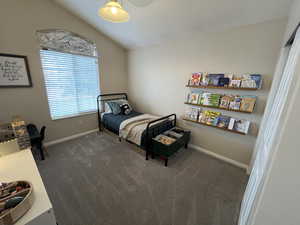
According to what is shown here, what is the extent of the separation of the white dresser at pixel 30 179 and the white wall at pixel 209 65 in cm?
253

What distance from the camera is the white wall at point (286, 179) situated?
51 centimetres

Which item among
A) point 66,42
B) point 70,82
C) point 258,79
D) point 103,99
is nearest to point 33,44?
point 66,42

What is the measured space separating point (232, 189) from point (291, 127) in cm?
170

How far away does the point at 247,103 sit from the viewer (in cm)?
193

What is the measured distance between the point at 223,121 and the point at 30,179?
2565mm

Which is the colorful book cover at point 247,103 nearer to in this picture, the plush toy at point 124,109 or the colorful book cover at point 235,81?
the colorful book cover at point 235,81

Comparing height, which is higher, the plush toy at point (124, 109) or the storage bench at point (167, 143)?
the plush toy at point (124, 109)

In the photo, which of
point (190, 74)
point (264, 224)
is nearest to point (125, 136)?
point (190, 74)

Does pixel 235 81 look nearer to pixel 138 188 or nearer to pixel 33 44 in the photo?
pixel 138 188

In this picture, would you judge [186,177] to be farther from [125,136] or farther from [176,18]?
[176,18]

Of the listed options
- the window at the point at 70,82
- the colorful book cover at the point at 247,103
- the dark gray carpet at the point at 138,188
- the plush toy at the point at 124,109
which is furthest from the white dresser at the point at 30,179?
the colorful book cover at the point at 247,103

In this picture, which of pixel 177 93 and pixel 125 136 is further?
pixel 177 93

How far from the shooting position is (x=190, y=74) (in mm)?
2586

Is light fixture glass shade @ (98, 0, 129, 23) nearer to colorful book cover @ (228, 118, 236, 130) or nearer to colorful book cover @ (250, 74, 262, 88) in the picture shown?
colorful book cover @ (250, 74, 262, 88)
